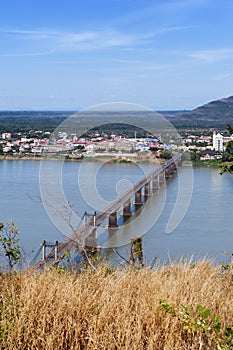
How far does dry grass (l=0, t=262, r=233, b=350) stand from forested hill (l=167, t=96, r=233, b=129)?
17.3m

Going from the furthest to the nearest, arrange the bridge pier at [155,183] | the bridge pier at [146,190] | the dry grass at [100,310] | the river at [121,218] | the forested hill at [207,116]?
the forested hill at [207,116]
the bridge pier at [155,183]
the bridge pier at [146,190]
the river at [121,218]
the dry grass at [100,310]

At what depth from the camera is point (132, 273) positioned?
153 cm

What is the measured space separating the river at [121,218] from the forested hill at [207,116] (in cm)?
420

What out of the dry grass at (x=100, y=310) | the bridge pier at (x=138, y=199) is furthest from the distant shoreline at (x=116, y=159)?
the dry grass at (x=100, y=310)

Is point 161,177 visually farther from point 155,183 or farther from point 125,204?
point 125,204

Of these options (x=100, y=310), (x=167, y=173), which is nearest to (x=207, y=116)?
(x=167, y=173)

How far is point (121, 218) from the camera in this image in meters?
10.8

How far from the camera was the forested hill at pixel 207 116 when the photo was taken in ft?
63.8

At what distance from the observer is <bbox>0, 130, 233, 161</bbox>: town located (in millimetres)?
10379

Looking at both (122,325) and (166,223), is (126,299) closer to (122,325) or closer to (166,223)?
(122,325)

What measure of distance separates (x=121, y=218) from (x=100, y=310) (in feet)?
31.2

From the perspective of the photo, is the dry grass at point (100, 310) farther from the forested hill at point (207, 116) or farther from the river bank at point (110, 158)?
the forested hill at point (207, 116)

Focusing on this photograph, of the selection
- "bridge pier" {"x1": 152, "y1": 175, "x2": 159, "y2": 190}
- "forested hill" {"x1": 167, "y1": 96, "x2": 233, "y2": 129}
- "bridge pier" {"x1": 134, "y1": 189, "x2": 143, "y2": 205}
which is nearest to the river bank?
"bridge pier" {"x1": 152, "y1": 175, "x2": 159, "y2": 190}

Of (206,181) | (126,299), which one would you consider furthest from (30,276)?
(206,181)
